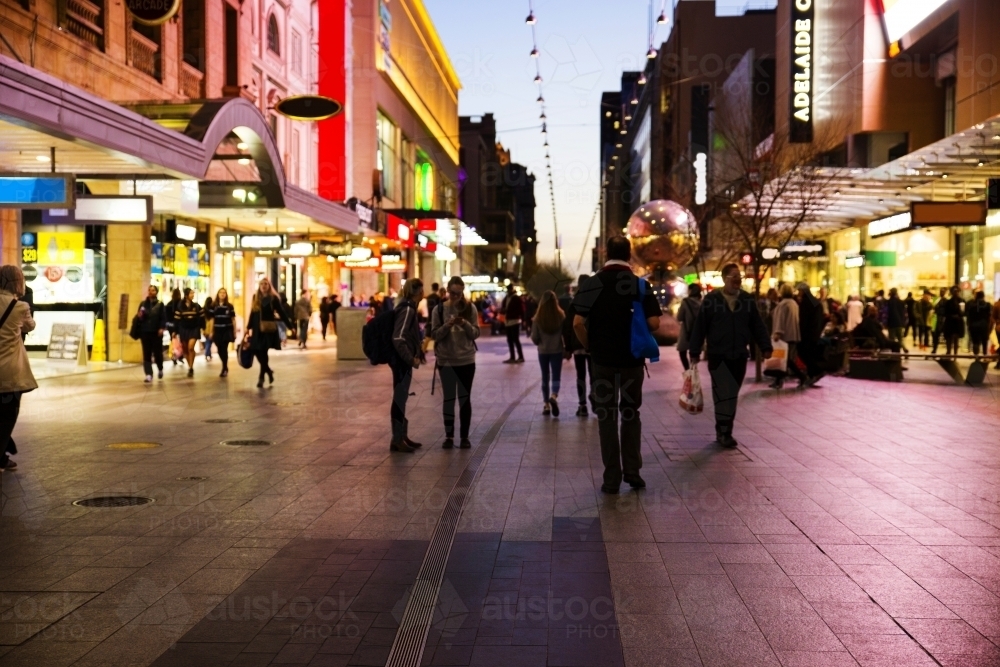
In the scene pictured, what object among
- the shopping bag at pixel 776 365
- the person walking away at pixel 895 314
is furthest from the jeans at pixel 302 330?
the shopping bag at pixel 776 365

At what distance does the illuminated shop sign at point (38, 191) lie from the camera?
47.4 ft

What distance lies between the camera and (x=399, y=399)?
10.8 meters

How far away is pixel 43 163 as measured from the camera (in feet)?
60.3

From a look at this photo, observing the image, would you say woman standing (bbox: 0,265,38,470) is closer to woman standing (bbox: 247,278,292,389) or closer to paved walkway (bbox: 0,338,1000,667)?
paved walkway (bbox: 0,338,1000,667)

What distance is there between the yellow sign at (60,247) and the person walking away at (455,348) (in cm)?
1488

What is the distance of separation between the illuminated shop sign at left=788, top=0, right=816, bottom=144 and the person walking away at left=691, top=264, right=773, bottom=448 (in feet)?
97.4

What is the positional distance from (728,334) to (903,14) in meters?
26.4

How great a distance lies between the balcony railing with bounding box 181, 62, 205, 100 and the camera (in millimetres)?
26484

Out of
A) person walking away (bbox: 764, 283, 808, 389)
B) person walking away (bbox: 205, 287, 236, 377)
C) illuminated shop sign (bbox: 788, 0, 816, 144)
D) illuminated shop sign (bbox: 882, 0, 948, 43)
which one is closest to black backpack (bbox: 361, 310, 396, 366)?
person walking away (bbox: 764, 283, 808, 389)

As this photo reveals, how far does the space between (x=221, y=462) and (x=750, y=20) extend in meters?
79.4

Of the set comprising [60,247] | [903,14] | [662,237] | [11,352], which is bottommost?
[11,352]

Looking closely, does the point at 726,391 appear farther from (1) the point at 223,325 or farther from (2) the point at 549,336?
(1) the point at 223,325

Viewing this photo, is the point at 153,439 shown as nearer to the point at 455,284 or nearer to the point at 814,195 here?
the point at 455,284

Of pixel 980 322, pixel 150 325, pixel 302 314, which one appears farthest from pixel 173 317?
pixel 980 322
